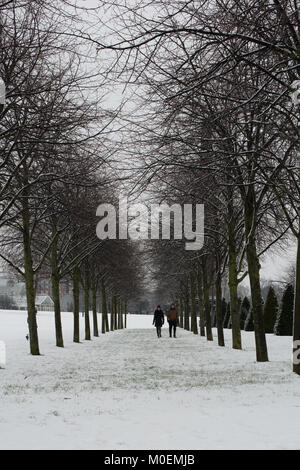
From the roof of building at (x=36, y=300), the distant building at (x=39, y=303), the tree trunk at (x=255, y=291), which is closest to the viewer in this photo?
the tree trunk at (x=255, y=291)

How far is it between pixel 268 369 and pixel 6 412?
6697 mm

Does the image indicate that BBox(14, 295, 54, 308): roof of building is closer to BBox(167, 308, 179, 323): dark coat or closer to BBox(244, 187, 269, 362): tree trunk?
BBox(167, 308, 179, 323): dark coat

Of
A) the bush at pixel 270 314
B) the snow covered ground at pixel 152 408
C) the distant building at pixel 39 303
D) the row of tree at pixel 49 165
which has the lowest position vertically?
the distant building at pixel 39 303

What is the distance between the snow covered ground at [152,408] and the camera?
18.3 feet

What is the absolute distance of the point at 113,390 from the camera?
364 inches

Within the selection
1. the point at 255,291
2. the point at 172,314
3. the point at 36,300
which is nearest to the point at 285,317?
the point at 172,314

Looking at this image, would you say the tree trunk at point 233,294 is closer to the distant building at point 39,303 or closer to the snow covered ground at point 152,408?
the snow covered ground at point 152,408

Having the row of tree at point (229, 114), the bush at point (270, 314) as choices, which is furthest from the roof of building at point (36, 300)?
the row of tree at point (229, 114)

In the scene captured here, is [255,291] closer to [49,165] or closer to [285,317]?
[49,165]

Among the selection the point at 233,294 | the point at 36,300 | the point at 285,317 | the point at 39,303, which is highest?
the point at 233,294

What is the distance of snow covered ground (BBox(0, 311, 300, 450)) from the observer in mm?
5590

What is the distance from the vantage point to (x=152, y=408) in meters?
7.45

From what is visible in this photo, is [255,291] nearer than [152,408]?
No
